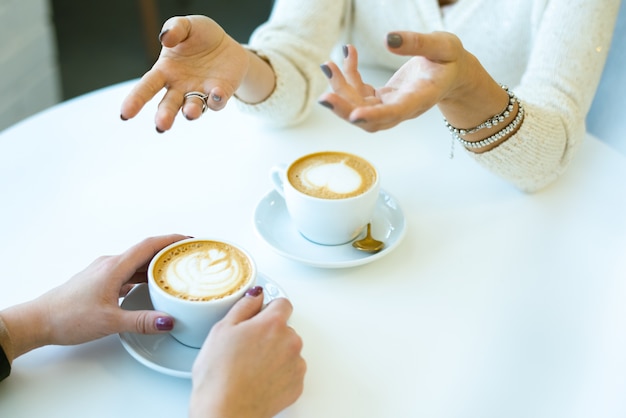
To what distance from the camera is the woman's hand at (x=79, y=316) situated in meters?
0.71

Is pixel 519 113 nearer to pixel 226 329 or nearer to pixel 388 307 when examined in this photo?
pixel 388 307

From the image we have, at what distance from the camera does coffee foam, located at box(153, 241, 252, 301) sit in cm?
72

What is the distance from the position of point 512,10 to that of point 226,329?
2.63 ft

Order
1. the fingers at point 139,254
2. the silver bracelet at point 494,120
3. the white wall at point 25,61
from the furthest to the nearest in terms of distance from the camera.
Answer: the white wall at point 25,61
the silver bracelet at point 494,120
the fingers at point 139,254

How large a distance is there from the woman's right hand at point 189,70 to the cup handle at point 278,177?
115 mm

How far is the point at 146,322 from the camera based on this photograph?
70 cm

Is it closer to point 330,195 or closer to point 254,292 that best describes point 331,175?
point 330,195

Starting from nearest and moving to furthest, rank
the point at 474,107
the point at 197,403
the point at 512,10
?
the point at 197,403, the point at 474,107, the point at 512,10

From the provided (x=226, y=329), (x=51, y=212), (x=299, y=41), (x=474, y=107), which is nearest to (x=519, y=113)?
(x=474, y=107)

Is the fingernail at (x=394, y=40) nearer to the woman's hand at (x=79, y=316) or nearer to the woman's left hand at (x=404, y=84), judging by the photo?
the woman's left hand at (x=404, y=84)

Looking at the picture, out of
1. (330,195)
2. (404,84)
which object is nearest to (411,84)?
(404,84)

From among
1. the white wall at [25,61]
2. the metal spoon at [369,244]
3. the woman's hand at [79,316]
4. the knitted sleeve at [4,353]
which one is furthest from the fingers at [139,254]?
the white wall at [25,61]

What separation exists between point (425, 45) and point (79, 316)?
1.55 ft

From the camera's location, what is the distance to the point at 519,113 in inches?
38.7
